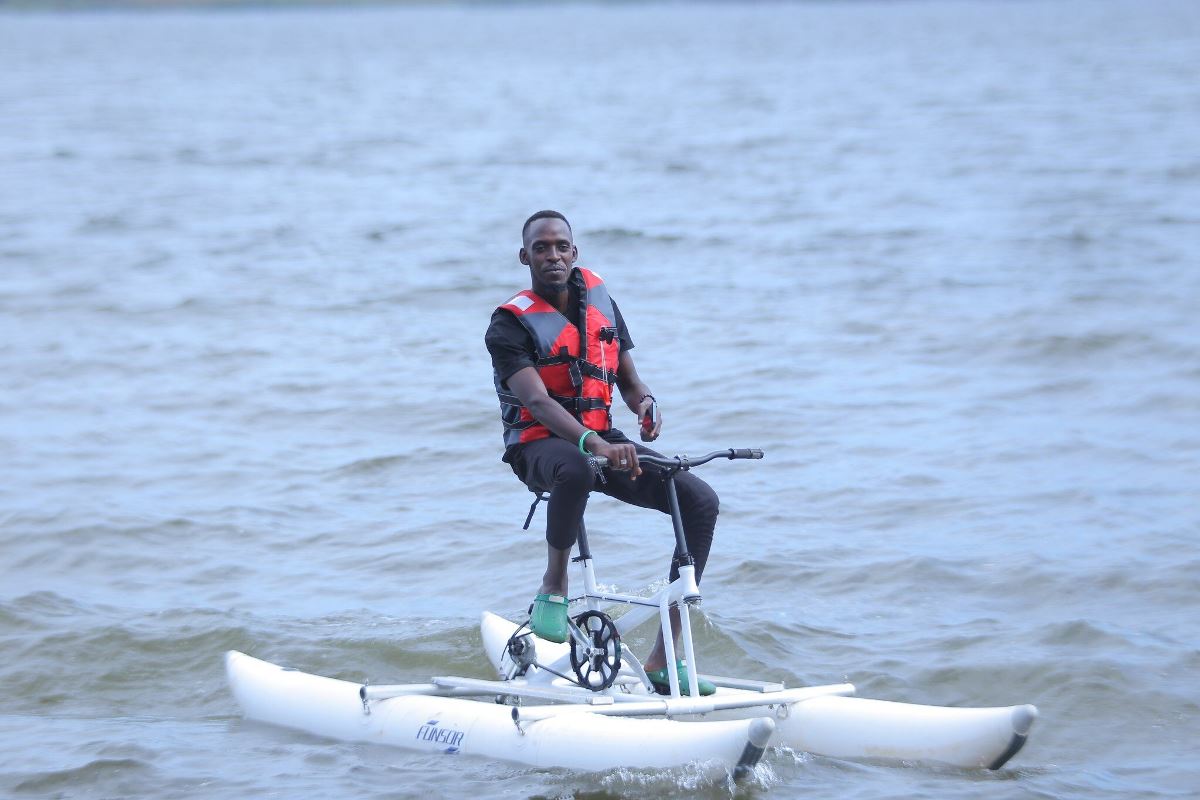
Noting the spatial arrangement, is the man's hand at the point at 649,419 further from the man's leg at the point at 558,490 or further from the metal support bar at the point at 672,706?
the metal support bar at the point at 672,706

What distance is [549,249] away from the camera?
271 inches

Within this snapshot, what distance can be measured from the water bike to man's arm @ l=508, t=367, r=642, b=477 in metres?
0.09

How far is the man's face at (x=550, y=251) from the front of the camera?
687cm

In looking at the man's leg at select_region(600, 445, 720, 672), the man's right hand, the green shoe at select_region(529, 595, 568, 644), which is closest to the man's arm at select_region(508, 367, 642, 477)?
the man's right hand

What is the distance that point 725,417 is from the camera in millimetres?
13555

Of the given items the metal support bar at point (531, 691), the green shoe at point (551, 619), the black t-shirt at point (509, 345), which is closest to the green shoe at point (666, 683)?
the metal support bar at point (531, 691)

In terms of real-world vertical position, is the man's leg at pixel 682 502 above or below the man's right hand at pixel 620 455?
below

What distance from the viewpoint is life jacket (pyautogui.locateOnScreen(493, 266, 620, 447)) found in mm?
6879

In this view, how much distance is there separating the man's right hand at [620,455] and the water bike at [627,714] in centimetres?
6

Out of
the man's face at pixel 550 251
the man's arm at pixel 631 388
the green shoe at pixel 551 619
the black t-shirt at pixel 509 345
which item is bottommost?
the green shoe at pixel 551 619

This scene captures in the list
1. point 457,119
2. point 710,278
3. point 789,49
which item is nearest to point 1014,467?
point 710,278

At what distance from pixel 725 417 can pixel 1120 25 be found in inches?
3990

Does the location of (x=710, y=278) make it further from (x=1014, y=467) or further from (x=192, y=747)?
(x=192, y=747)

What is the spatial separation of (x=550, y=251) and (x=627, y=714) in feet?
6.61
